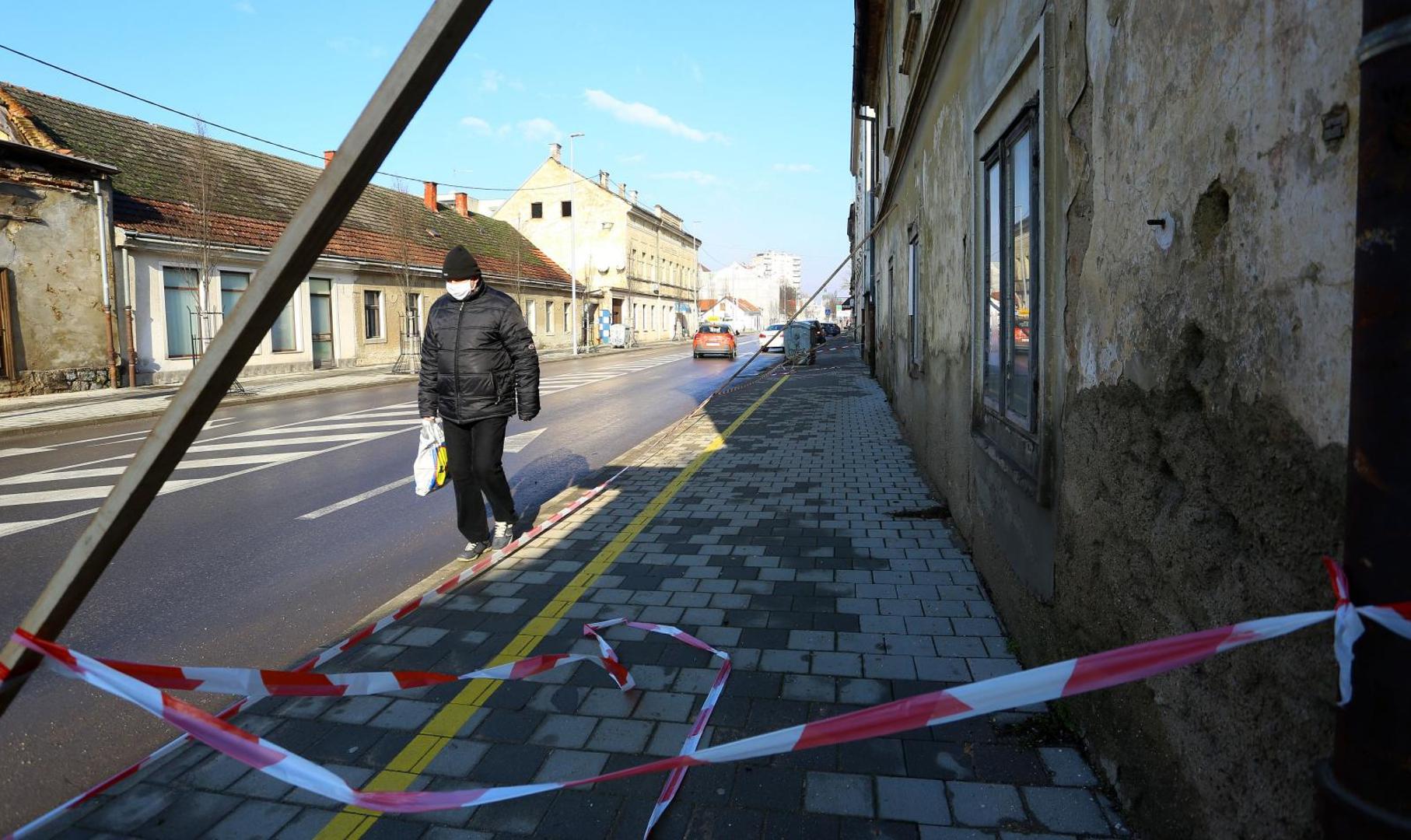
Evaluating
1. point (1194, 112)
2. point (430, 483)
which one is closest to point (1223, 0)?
point (1194, 112)

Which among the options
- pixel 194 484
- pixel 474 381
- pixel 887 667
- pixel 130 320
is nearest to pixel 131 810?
pixel 887 667

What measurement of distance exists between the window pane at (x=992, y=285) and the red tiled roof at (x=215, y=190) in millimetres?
12085

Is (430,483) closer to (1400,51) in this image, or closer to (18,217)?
(1400,51)

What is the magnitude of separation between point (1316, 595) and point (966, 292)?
4348 mm

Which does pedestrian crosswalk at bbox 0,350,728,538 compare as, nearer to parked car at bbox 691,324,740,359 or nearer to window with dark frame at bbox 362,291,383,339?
window with dark frame at bbox 362,291,383,339

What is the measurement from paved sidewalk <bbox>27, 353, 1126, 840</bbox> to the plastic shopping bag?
754 millimetres

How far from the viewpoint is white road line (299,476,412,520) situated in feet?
23.3

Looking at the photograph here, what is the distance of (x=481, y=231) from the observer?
4091 cm

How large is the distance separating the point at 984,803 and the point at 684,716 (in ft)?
3.80

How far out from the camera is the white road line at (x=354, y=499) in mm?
7100

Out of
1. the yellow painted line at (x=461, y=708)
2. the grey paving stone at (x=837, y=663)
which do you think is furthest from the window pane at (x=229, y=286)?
the grey paving stone at (x=837, y=663)

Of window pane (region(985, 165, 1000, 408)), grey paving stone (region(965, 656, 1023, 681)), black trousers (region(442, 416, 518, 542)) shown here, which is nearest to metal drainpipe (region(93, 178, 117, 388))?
black trousers (region(442, 416, 518, 542))

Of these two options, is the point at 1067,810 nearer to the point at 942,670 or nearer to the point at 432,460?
the point at 942,670

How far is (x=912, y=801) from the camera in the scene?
2602 mm
